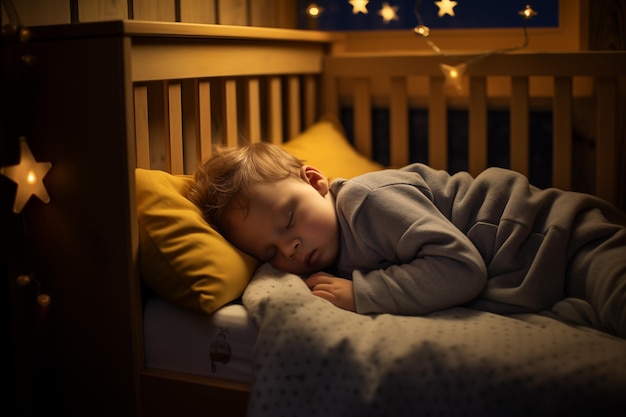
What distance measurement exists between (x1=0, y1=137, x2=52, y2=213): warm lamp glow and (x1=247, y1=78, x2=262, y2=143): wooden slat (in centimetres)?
70

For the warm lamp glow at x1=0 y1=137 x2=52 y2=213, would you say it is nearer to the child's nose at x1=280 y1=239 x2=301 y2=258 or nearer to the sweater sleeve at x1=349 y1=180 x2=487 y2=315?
the child's nose at x1=280 y1=239 x2=301 y2=258

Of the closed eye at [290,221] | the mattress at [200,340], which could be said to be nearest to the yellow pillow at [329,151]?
the closed eye at [290,221]

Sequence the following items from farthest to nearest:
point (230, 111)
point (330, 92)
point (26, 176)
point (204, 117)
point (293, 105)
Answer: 1. point (330, 92)
2. point (293, 105)
3. point (230, 111)
4. point (204, 117)
5. point (26, 176)

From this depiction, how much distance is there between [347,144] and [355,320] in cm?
96

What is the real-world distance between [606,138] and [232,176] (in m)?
0.98

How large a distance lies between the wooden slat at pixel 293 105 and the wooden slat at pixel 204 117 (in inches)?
17.5

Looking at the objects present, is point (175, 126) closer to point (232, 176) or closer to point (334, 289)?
point (232, 176)

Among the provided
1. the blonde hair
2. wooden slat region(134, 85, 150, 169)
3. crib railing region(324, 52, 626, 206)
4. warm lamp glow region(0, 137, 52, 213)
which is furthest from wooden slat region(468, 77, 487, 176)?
warm lamp glow region(0, 137, 52, 213)

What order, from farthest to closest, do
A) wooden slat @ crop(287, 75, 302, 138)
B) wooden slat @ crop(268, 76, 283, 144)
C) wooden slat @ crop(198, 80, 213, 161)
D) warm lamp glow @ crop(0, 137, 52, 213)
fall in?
1. wooden slat @ crop(287, 75, 302, 138)
2. wooden slat @ crop(268, 76, 283, 144)
3. wooden slat @ crop(198, 80, 213, 161)
4. warm lamp glow @ crop(0, 137, 52, 213)

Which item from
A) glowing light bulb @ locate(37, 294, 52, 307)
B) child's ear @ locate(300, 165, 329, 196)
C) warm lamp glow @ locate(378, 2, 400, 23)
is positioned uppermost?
warm lamp glow @ locate(378, 2, 400, 23)

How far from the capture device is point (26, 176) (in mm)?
1295

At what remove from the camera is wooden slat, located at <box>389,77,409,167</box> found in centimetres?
215

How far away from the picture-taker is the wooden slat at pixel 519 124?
6.49ft

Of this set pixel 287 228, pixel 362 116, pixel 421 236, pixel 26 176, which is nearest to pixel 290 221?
pixel 287 228
